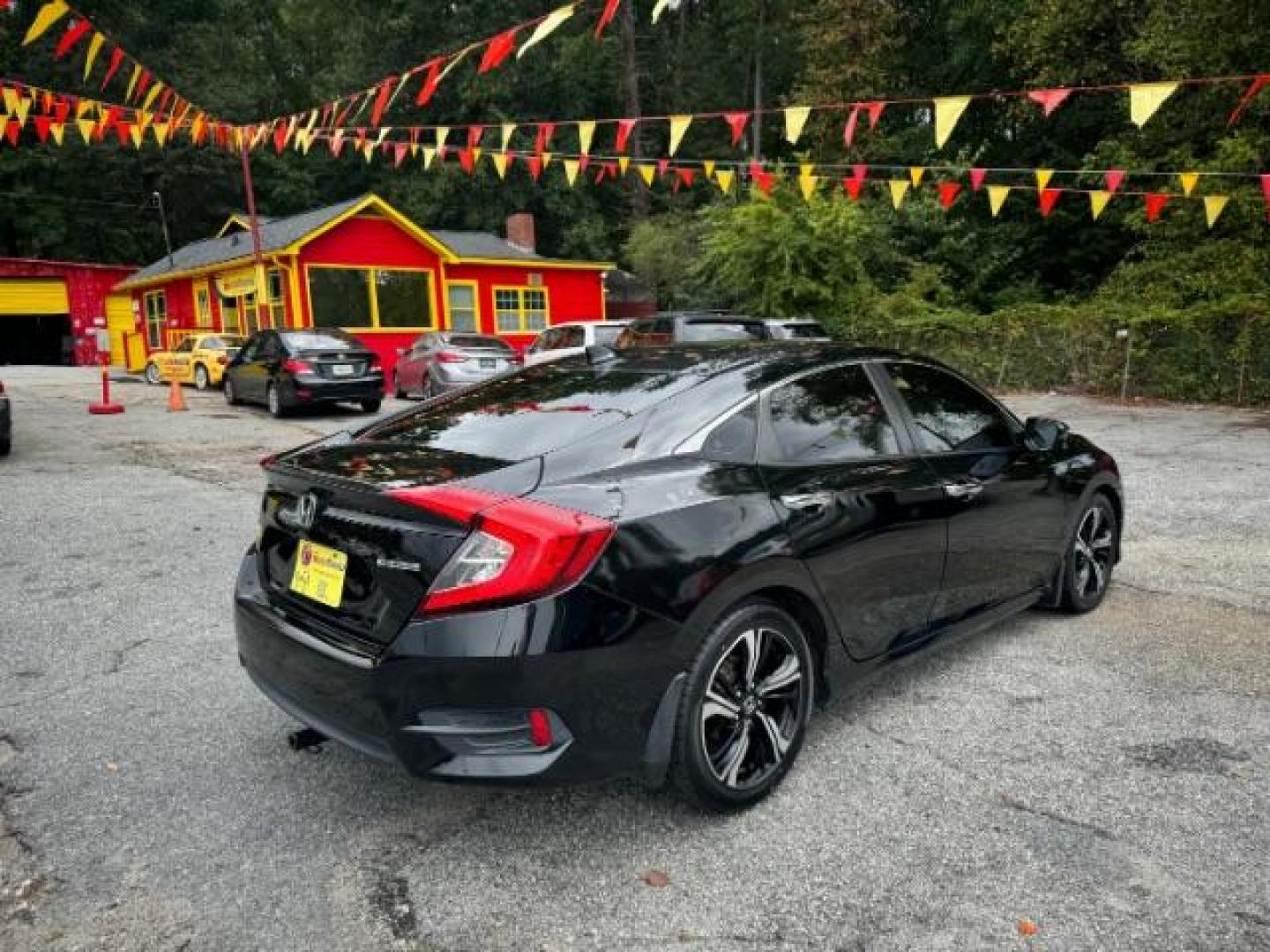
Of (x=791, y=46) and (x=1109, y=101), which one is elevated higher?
(x=791, y=46)

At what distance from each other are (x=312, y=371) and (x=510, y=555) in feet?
41.3

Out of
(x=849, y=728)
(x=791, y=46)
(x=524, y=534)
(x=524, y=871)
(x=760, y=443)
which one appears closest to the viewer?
(x=524, y=534)

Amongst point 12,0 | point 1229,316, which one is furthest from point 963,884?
point 1229,316

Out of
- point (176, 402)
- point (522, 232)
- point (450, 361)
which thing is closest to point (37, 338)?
point (522, 232)

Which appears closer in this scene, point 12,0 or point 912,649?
point 912,649

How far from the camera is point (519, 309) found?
27.7 metres

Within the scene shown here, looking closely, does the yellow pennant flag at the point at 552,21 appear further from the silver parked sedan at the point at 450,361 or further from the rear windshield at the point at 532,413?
the silver parked sedan at the point at 450,361

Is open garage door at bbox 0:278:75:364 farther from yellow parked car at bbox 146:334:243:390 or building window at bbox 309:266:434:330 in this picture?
building window at bbox 309:266:434:330

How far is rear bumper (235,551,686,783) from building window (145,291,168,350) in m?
29.6

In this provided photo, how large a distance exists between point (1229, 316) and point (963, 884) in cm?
1454

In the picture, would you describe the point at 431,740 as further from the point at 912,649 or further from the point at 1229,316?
the point at 1229,316

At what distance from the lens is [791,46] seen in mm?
38812

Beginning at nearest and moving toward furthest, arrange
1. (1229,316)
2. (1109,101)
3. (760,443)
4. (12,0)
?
(760,443) < (12,0) < (1229,316) < (1109,101)

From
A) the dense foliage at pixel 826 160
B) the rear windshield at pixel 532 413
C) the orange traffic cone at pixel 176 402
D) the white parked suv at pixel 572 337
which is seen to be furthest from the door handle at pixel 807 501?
the orange traffic cone at pixel 176 402
